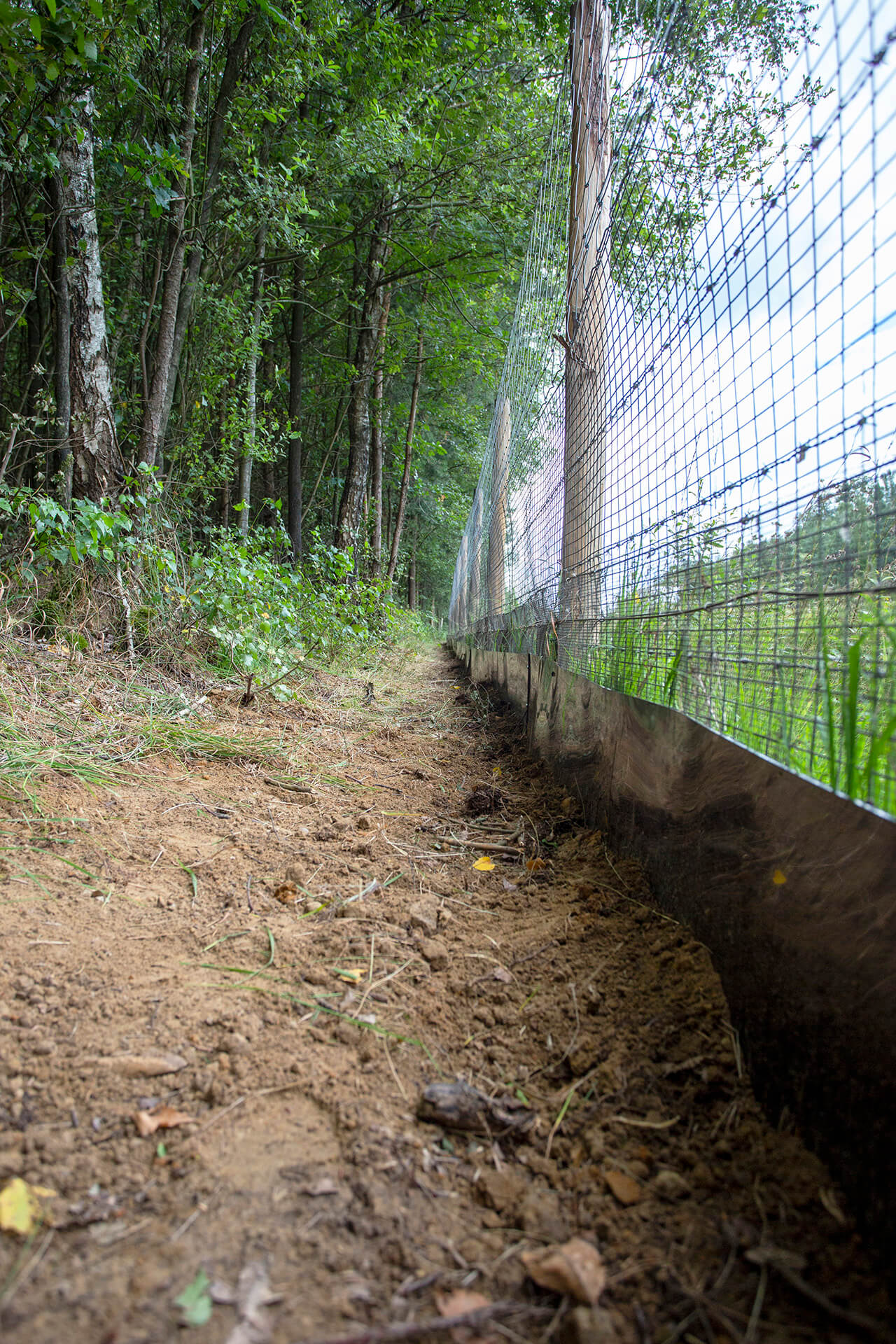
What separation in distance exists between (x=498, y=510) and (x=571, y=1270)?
5256 millimetres

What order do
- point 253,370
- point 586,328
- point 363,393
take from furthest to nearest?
1. point 363,393
2. point 253,370
3. point 586,328

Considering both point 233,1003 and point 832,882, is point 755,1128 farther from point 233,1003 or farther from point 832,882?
point 233,1003

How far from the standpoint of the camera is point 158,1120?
35.9 inches

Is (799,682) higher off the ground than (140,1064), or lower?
higher

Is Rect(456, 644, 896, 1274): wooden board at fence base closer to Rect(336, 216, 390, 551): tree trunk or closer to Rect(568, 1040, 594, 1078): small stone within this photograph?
Rect(568, 1040, 594, 1078): small stone

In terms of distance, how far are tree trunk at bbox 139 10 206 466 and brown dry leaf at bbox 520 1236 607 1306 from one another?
4194 millimetres

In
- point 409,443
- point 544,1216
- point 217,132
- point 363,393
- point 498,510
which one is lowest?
point 544,1216

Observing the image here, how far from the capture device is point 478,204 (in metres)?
8.18

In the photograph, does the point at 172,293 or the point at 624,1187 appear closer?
the point at 624,1187

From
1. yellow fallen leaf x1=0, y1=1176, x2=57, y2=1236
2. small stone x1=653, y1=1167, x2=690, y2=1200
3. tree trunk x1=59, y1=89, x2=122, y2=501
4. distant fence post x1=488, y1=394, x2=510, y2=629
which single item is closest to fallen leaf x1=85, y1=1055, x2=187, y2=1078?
yellow fallen leaf x1=0, y1=1176, x2=57, y2=1236

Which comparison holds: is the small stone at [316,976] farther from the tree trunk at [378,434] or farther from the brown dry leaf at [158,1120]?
the tree trunk at [378,434]

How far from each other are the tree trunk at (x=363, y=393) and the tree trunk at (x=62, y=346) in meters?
4.75

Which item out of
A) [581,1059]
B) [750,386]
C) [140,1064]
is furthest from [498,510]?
[140,1064]

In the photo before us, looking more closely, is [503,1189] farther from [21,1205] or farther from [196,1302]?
[21,1205]
